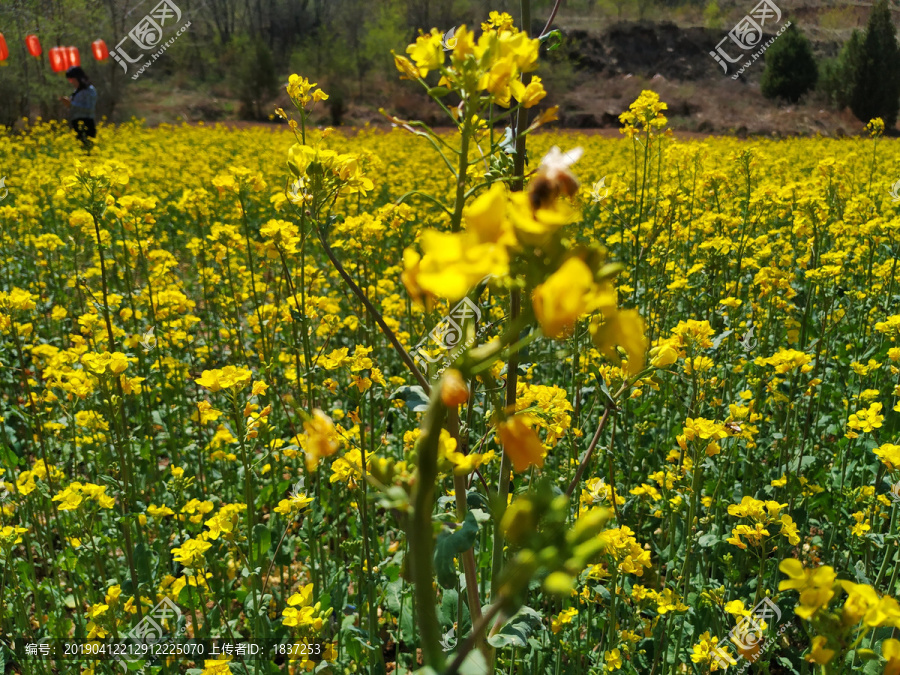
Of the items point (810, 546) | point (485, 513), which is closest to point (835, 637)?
point (485, 513)

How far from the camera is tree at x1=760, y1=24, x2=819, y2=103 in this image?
103 feet

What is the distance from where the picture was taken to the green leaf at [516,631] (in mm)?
1215

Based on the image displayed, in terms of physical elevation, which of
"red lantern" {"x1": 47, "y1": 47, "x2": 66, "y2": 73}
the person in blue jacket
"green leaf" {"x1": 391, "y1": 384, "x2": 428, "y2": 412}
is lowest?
the person in blue jacket

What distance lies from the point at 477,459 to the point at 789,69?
123ft

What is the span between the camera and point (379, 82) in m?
40.6

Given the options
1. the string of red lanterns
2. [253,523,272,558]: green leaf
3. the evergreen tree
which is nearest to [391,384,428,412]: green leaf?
[253,523,272,558]: green leaf

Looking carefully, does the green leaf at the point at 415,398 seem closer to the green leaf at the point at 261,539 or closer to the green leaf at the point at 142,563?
the green leaf at the point at 261,539

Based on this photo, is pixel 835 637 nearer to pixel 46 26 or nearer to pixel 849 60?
pixel 46 26

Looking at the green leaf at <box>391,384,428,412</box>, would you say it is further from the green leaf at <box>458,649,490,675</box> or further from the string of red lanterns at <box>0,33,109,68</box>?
the string of red lanterns at <box>0,33,109,68</box>

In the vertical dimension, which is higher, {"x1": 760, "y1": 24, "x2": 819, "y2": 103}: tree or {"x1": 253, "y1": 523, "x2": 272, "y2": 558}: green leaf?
{"x1": 760, "y1": 24, "x2": 819, "y2": 103}: tree

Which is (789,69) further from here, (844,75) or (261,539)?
(261,539)

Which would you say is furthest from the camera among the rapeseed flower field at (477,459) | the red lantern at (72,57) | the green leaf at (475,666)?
the red lantern at (72,57)

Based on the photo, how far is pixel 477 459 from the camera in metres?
1.15

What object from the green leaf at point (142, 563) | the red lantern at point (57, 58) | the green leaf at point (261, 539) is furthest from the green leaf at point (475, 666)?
the red lantern at point (57, 58)
